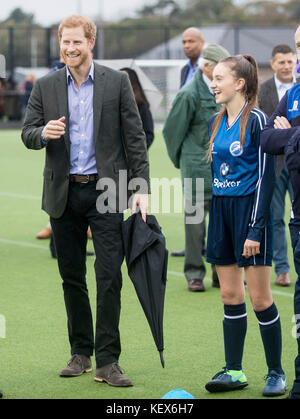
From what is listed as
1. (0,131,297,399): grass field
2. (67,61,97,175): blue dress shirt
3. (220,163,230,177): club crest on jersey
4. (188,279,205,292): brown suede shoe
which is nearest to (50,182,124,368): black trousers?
(67,61,97,175): blue dress shirt

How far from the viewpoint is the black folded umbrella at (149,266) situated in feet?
17.7

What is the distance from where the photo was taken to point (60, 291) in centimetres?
833

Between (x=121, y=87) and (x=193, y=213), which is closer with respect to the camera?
(x=121, y=87)

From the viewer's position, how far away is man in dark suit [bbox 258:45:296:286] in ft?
28.3

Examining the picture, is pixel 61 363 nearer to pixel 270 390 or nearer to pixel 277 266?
pixel 270 390

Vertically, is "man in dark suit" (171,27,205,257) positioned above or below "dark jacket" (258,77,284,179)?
above

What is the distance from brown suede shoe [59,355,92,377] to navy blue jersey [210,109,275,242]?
1.47m

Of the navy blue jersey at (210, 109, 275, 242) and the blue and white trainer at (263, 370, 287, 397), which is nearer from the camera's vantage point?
the navy blue jersey at (210, 109, 275, 242)

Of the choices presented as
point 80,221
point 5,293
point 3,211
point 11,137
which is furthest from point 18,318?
point 11,137

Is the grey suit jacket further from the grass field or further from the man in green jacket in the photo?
the man in green jacket

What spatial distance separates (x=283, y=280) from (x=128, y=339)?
239cm

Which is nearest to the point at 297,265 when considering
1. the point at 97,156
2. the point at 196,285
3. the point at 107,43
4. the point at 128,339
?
the point at 97,156

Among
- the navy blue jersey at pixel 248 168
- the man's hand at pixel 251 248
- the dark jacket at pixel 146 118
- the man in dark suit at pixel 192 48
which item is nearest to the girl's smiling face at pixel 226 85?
the navy blue jersey at pixel 248 168
